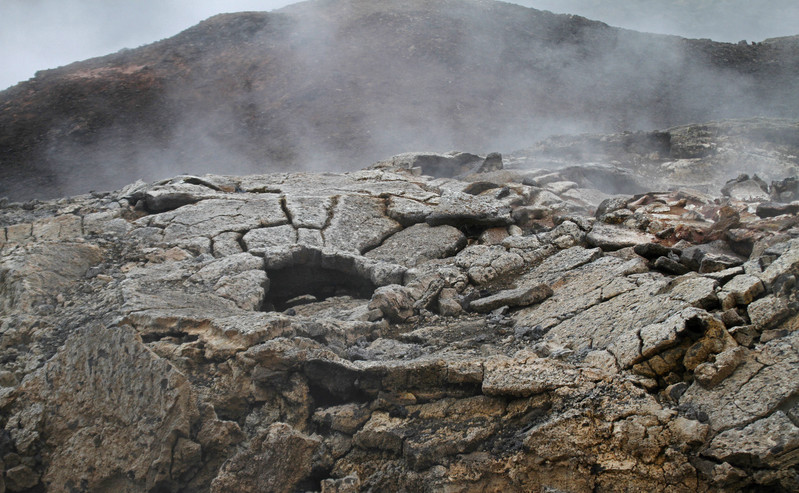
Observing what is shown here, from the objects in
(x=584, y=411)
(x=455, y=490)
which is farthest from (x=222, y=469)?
(x=584, y=411)

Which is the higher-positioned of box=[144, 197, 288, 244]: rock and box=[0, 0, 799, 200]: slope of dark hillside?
box=[0, 0, 799, 200]: slope of dark hillside

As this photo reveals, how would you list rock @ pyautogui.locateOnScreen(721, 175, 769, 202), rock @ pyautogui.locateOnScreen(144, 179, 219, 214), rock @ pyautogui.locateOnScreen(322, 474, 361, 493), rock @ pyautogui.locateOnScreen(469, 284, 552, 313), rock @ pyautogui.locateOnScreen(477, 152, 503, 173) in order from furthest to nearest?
rock @ pyautogui.locateOnScreen(477, 152, 503, 173) → rock @ pyautogui.locateOnScreen(721, 175, 769, 202) → rock @ pyautogui.locateOnScreen(144, 179, 219, 214) → rock @ pyautogui.locateOnScreen(469, 284, 552, 313) → rock @ pyautogui.locateOnScreen(322, 474, 361, 493)

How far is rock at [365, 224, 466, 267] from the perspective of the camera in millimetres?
5242

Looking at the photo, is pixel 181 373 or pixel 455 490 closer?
pixel 455 490

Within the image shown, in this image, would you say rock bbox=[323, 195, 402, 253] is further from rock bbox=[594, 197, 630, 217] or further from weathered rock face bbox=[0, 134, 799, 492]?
rock bbox=[594, 197, 630, 217]

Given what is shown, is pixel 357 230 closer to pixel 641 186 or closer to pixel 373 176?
pixel 373 176

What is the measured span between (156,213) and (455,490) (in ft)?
15.8

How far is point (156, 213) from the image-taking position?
19.8ft

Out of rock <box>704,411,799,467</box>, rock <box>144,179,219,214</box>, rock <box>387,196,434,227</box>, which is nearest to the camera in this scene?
rock <box>704,411,799,467</box>

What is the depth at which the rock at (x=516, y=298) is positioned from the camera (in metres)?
3.98

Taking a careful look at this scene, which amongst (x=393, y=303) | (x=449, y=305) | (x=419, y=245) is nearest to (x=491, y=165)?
(x=419, y=245)

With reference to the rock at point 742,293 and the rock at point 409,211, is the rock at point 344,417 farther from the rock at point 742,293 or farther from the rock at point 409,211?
the rock at point 409,211

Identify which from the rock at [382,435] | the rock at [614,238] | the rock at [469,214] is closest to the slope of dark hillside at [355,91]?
the rock at [469,214]

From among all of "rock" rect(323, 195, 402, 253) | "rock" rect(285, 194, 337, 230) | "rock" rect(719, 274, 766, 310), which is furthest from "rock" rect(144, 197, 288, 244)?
"rock" rect(719, 274, 766, 310)
